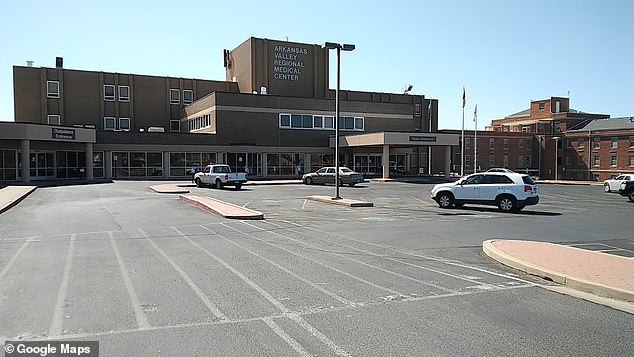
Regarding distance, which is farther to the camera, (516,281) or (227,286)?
(516,281)

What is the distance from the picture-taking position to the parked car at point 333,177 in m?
39.9

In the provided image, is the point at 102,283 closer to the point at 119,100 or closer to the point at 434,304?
the point at 434,304

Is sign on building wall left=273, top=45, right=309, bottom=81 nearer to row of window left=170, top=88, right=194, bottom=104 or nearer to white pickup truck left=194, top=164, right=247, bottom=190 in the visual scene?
row of window left=170, top=88, right=194, bottom=104

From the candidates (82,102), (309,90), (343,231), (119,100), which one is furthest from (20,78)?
(343,231)

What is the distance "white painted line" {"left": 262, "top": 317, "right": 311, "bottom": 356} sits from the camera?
16.8 feet

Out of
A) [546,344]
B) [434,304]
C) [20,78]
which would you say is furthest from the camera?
[20,78]

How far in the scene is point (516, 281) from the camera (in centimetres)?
851

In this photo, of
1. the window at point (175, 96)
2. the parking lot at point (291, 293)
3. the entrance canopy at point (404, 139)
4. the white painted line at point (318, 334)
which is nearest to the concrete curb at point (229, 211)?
the parking lot at point (291, 293)

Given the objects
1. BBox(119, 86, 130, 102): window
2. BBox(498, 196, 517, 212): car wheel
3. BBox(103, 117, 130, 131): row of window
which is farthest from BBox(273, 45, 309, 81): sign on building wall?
BBox(498, 196, 517, 212): car wheel

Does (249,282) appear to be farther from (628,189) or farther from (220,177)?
(628,189)

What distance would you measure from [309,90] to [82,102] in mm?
26489

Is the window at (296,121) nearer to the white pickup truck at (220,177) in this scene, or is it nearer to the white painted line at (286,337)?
the white pickup truck at (220,177)

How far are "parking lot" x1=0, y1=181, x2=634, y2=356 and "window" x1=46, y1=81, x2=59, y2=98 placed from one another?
4632 centimetres

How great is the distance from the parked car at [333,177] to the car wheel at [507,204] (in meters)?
19.1
